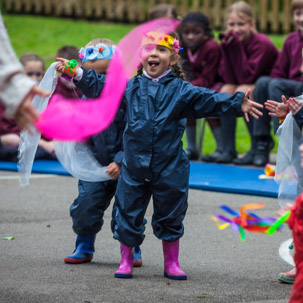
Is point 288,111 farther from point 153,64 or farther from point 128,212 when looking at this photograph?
point 128,212

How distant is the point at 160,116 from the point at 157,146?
0.19m

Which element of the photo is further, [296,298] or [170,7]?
[170,7]

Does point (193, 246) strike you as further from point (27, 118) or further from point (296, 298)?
point (27, 118)

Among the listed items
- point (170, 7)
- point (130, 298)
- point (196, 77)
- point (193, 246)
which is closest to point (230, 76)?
point (196, 77)

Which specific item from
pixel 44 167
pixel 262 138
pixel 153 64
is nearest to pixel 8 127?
pixel 44 167

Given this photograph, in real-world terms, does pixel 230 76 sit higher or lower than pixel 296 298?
lower

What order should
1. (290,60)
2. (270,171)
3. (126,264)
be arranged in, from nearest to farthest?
(126,264) → (270,171) → (290,60)

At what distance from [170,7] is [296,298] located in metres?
7.61

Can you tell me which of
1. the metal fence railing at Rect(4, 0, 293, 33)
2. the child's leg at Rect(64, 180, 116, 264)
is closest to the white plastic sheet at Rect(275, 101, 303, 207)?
the child's leg at Rect(64, 180, 116, 264)

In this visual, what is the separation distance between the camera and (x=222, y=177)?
28.5 feet

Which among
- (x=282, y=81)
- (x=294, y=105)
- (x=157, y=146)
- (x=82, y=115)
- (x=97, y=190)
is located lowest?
(x=282, y=81)

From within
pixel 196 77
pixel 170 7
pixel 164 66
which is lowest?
pixel 196 77

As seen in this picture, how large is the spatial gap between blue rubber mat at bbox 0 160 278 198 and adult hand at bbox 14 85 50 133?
16.4ft

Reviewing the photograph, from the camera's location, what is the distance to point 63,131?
319 cm
